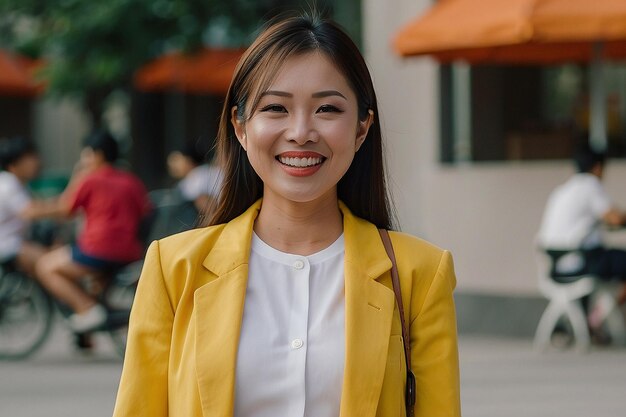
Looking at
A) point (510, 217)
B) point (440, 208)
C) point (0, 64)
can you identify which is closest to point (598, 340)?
point (510, 217)

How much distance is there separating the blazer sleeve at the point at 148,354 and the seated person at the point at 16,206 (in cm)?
806

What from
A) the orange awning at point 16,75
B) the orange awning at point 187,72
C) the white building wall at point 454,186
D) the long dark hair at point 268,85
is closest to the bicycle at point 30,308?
the white building wall at point 454,186

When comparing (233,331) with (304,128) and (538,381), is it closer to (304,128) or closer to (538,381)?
(304,128)

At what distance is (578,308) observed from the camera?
434 inches

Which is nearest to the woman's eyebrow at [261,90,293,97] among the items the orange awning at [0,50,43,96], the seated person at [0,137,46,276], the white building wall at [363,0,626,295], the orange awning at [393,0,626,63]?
the orange awning at [393,0,626,63]

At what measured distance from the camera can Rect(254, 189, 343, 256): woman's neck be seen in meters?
2.90

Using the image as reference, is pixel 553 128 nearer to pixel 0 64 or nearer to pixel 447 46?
pixel 447 46

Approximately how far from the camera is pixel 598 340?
1106 centimetres

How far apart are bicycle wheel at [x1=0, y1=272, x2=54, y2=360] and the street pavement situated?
16cm

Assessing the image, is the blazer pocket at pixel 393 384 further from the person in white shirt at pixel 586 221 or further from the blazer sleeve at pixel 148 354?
the person in white shirt at pixel 586 221

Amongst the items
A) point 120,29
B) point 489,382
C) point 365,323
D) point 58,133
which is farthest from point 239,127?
point 58,133

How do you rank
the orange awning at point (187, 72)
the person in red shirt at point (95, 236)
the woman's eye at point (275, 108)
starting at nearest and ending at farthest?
the woman's eye at point (275, 108), the person in red shirt at point (95, 236), the orange awning at point (187, 72)

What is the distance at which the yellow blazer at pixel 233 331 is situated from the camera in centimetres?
272

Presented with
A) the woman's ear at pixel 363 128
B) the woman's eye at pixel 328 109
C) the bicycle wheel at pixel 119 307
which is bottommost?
the bicycle wheel at pixel 119 307
